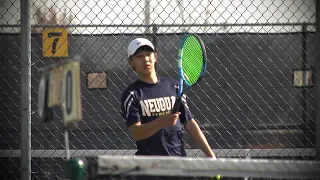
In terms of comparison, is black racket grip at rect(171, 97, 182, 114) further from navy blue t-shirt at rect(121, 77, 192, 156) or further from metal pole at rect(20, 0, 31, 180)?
metal pole at rect(20, 0, 31, 180)

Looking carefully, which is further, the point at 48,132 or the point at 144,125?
the point at 48,132

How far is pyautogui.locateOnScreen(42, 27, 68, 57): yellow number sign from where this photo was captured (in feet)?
16.6

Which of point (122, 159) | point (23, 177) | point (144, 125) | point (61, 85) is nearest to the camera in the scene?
point (61, 85)

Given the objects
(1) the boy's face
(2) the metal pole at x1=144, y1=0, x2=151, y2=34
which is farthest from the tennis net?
(2) the metal pole at x1=144, y1=0, x2=151, y2=34

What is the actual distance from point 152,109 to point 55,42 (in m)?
1.42

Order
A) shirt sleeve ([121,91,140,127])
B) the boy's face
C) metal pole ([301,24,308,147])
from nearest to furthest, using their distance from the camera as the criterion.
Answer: shirt sleeve ([121,91,140,127]), the boy's face, metal pole ([301,24,308,147])

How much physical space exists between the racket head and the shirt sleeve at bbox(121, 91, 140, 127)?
300mm

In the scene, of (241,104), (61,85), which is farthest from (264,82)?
(61,85)

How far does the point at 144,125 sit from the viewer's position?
152 inches

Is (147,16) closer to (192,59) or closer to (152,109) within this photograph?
(192,59)

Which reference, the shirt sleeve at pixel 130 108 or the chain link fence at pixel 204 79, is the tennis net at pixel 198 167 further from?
the chain link fence at pixel 204 79

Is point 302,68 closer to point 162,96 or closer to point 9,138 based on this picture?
point 162,96

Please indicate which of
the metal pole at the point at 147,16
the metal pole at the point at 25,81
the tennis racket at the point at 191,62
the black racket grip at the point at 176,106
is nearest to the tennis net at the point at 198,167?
the black racket grip at the point at 176,106

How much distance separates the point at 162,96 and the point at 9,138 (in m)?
1.68
